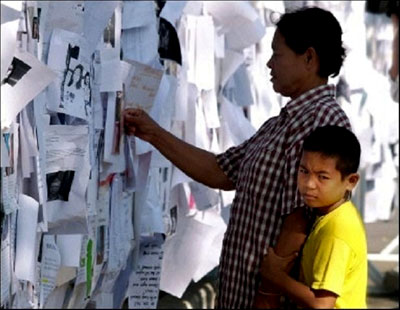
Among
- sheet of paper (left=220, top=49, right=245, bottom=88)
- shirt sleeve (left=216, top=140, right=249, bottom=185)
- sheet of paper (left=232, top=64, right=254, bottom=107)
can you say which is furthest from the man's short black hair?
sheet of paper (left=232, top=64, right=254, bottom=107)

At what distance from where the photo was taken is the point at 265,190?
3.65 m

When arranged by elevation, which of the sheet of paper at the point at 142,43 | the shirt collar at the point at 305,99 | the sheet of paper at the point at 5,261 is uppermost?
the sheet of paper at the point at 142,43

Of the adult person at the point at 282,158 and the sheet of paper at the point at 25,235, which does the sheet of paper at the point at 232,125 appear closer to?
the adult person at the point at 282,158

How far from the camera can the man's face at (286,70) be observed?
369 centimetres

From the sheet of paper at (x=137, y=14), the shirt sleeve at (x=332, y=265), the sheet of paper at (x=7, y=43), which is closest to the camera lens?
the sheet of paper at (x=7, y=43)

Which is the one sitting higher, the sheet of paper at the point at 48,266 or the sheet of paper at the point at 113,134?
the sheet of paper at the point at 113,134

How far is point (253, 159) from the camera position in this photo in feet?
12.1

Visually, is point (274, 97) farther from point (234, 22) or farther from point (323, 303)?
point (323, 303)

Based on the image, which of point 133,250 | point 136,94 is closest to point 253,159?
point 136,94

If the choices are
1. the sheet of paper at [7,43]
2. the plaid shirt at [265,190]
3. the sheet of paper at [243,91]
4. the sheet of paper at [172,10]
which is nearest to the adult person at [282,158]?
the plaid shirt at [265,190]

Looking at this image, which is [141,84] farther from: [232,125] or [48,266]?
[232,125]

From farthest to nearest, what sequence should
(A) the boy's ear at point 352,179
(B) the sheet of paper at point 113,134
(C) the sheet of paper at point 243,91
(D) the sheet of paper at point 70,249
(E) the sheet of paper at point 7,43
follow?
(C) the sheet of paper at point 243,91 → (B) the sheet of paper at point 113,134 → (D) the sheet of paper at point 70,249 → (A) the boy's ear at point 352,179 → (E) the sheet of paper at point 7,43

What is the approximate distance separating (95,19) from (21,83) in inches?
32.3

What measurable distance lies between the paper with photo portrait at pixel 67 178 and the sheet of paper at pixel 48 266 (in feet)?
0.23
